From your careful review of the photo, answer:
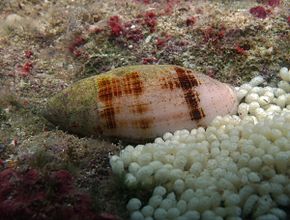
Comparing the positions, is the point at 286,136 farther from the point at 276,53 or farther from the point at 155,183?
the point at 276,53

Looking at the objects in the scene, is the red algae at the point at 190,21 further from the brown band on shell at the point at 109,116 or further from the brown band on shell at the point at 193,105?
the brown band on shell at the point at 109,116

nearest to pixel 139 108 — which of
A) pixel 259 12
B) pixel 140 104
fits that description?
pixel 140 104

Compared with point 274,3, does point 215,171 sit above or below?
below

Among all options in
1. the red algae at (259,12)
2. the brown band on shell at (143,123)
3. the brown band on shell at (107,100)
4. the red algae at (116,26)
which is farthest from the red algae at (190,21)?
the brown band on shell at (143,123)

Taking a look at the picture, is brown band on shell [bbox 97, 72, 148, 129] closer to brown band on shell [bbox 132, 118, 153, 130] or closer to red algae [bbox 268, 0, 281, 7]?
brown band on shell [bbox 132, 118, 153, 130]

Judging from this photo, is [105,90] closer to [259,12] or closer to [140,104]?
[140,104]

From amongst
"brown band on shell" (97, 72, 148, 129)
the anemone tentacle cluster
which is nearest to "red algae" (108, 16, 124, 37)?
"brown band on shell" (97, 72, 148, 129)

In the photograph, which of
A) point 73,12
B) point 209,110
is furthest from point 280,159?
point 73,12
